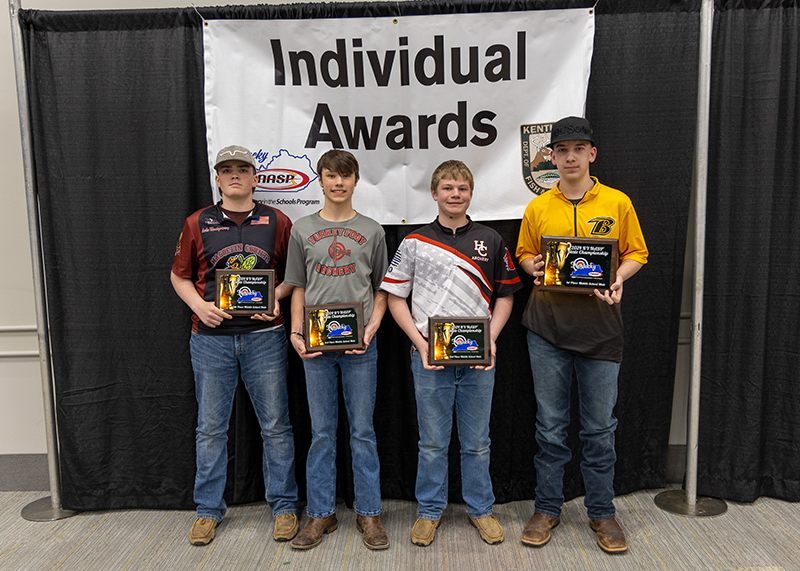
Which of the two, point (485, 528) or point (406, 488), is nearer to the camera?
point (485, 528)

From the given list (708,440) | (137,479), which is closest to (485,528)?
(708,440)

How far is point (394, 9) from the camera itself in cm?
254

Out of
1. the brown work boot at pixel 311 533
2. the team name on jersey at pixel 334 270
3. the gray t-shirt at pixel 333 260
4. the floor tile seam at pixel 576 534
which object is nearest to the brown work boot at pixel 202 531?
the brown work boot at pixel 311 533

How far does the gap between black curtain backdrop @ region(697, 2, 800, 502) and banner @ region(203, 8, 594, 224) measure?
28.6 inches

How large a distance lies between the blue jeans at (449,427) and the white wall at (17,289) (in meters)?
1.21

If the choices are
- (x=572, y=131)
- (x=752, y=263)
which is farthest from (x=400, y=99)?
(x=752, y=263)

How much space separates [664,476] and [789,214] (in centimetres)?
139

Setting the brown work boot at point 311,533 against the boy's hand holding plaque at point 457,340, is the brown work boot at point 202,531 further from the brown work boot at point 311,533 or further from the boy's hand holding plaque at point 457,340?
the boy's hand holding plaque at point 457,340

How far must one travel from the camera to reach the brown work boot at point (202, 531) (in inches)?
96.9

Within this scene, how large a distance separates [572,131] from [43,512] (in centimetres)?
302

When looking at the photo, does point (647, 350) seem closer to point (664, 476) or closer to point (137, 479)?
point (664, 476)

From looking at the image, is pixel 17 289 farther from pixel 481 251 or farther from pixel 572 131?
pixel 572 131

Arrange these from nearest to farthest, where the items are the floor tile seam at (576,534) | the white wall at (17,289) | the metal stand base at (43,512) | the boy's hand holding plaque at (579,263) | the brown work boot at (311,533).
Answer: the boy's hand holding plaque at (579,263) < the floor tile seam at (576,534) < the brown work boot at (311,533) < the metal stand base at (43,512) < the white wall at (17,289)

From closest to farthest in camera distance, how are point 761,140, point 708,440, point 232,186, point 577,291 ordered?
point 577,291 → point 232,186 → point 761,140 → point 708,440
